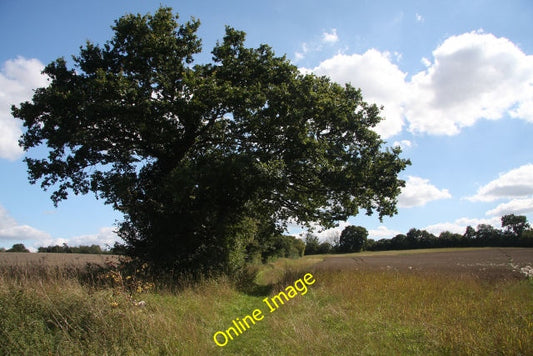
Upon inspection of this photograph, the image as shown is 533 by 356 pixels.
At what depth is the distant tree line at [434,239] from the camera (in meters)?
65.8

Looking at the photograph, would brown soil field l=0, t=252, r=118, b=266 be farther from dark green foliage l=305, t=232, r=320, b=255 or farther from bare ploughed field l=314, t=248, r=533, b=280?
dark green foliage l=305, t=232, r=320, b=255

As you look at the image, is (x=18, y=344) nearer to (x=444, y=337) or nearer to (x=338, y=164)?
(x=444, y=337)

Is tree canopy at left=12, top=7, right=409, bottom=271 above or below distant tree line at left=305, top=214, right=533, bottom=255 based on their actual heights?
above

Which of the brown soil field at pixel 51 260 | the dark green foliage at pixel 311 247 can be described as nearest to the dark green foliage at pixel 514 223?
the dark green foliage at pixel 311 247

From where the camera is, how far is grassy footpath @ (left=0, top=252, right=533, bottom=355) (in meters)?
5.55

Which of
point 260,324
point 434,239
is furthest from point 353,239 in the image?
point 260,324

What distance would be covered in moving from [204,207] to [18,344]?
10576 mm

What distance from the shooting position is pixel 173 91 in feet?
51.2

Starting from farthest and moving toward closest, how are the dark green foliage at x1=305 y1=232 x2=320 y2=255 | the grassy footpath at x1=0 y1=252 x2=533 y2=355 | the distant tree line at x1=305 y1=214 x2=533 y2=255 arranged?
the dark green foliage at x1=305 y1=232 x2=320 y2=255, the distant tree line at x1=305 y1=214 x2=533 y2=255, the grassy footpath at x1=0 y1=252 x2=533 y2=355

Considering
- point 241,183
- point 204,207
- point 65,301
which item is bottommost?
point 65,301

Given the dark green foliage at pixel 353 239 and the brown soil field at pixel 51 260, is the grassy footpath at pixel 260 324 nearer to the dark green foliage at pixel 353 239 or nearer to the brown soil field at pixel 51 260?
the brown soil field at pixel 51 260

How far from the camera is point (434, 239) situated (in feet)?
265

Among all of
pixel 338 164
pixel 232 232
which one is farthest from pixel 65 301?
pixel 338 164

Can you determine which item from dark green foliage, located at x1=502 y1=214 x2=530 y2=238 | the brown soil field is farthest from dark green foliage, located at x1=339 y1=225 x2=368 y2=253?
the brown soil field
